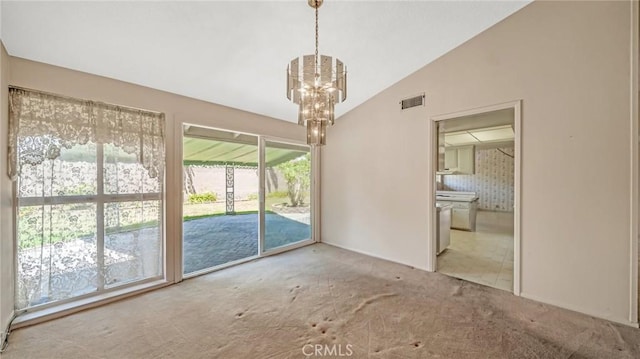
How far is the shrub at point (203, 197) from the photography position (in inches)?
296

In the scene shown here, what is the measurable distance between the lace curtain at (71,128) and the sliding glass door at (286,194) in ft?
5.34

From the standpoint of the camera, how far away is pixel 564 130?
93.4 inches

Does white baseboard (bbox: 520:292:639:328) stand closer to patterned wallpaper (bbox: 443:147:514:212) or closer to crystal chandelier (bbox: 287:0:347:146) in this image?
crystal chandelier (bbox: 287:0:347:146)

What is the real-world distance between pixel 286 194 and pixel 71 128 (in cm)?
284

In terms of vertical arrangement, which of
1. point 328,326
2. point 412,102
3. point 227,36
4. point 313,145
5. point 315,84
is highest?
point 227,36

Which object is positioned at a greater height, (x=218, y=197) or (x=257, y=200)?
(x=257, y=200)

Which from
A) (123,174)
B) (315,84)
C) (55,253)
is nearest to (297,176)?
(123,174)

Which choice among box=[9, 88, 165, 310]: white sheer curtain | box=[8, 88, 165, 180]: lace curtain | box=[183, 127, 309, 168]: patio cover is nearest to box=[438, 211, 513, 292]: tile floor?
box=[183, 127, 309, 168]: patio cover

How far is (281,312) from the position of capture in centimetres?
232

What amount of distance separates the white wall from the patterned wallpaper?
6.62 m

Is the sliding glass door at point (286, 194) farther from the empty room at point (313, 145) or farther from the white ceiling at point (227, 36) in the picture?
the white ceiling at point (227, 36)

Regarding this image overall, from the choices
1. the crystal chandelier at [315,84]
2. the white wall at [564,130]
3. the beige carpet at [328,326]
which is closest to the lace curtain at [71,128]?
the beige carpet at [328,326]

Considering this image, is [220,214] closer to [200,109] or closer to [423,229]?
[200,109]

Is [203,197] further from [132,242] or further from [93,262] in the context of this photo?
[93,262]
